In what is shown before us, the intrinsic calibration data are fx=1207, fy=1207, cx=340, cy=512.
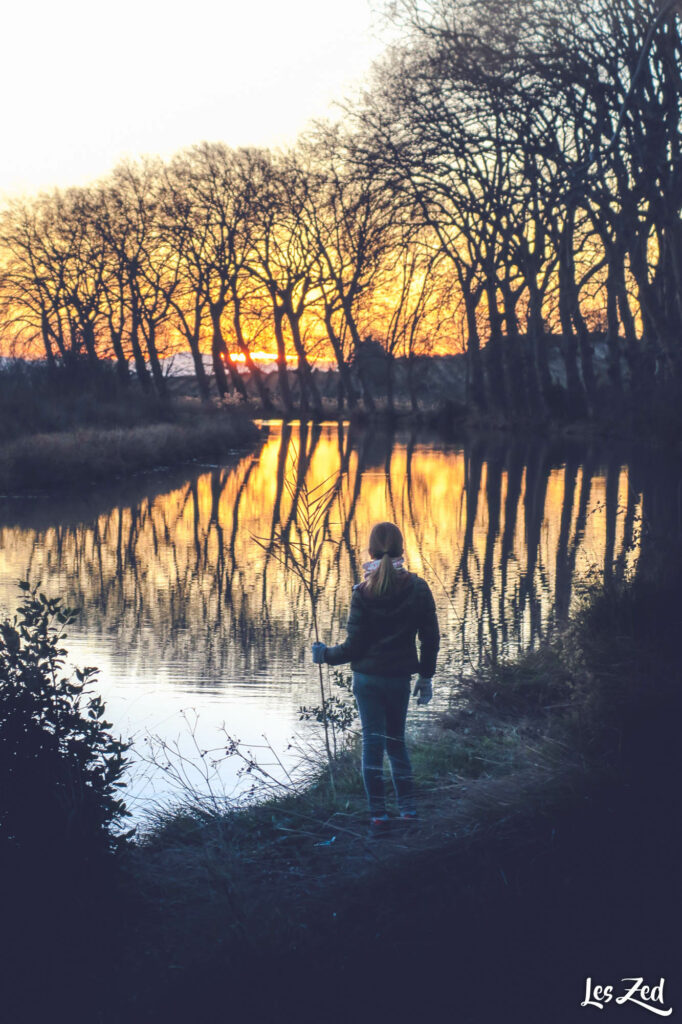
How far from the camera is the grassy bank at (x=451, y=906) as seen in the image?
4523 millimetres

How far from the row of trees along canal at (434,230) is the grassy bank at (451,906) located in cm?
656

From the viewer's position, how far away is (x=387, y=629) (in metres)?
6.28

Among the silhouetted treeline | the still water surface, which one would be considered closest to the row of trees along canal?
the silhouetted treeline

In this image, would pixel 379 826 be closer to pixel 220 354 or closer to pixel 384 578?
pixel 384 578

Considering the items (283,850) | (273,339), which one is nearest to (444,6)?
(283,850)

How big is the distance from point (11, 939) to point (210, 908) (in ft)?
2.69

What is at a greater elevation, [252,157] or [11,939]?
[252,157]

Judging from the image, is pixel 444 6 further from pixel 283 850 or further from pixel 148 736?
pixel 283 850

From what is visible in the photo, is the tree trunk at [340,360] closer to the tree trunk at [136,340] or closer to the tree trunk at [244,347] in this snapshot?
the tree trunk at [244,347]

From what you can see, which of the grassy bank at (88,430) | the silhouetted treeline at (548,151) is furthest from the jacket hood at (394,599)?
the grassy bank at (88,430)

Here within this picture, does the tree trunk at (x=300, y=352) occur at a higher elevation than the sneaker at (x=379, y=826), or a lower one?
higher

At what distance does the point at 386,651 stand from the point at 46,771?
1.87 m

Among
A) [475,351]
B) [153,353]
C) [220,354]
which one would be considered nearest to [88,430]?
[475,351]

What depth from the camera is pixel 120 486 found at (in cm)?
3081
